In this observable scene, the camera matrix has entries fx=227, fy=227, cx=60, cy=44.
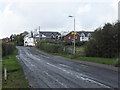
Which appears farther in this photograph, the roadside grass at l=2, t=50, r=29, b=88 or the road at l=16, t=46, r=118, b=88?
the road at l=16, t=46, r=118, b=88

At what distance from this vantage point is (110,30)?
99.2 feet

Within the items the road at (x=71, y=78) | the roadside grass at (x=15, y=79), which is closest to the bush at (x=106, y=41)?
the road at (x=71, y=78)

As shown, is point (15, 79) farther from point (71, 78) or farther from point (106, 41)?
point (106, 41)

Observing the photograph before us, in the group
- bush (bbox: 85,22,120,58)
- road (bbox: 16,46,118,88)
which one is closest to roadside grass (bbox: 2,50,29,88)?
road (bbox: 16,46,118,88)

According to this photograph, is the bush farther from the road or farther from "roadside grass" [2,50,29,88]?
"roadside grass" [2,50,29,88]

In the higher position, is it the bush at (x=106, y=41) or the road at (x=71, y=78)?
the bush at (x=106, y=41)

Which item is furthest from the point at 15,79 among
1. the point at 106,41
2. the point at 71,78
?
the point at 106,41

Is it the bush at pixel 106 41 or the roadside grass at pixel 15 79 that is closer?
the roadside grass at pixel 15 79

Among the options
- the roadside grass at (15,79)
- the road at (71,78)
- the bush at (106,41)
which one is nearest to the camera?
the roadside grass at (15,79)

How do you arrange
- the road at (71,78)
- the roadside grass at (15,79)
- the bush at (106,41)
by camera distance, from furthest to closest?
the bush at (106,41)
the road at (71,78)
the roadside grass at (15,79)

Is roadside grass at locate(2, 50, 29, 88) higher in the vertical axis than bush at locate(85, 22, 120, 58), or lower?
lower

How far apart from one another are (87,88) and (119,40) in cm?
1981

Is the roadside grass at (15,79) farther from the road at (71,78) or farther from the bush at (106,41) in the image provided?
the bush at (106,41)

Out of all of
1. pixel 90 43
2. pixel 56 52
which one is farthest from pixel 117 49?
pixel 56 52
